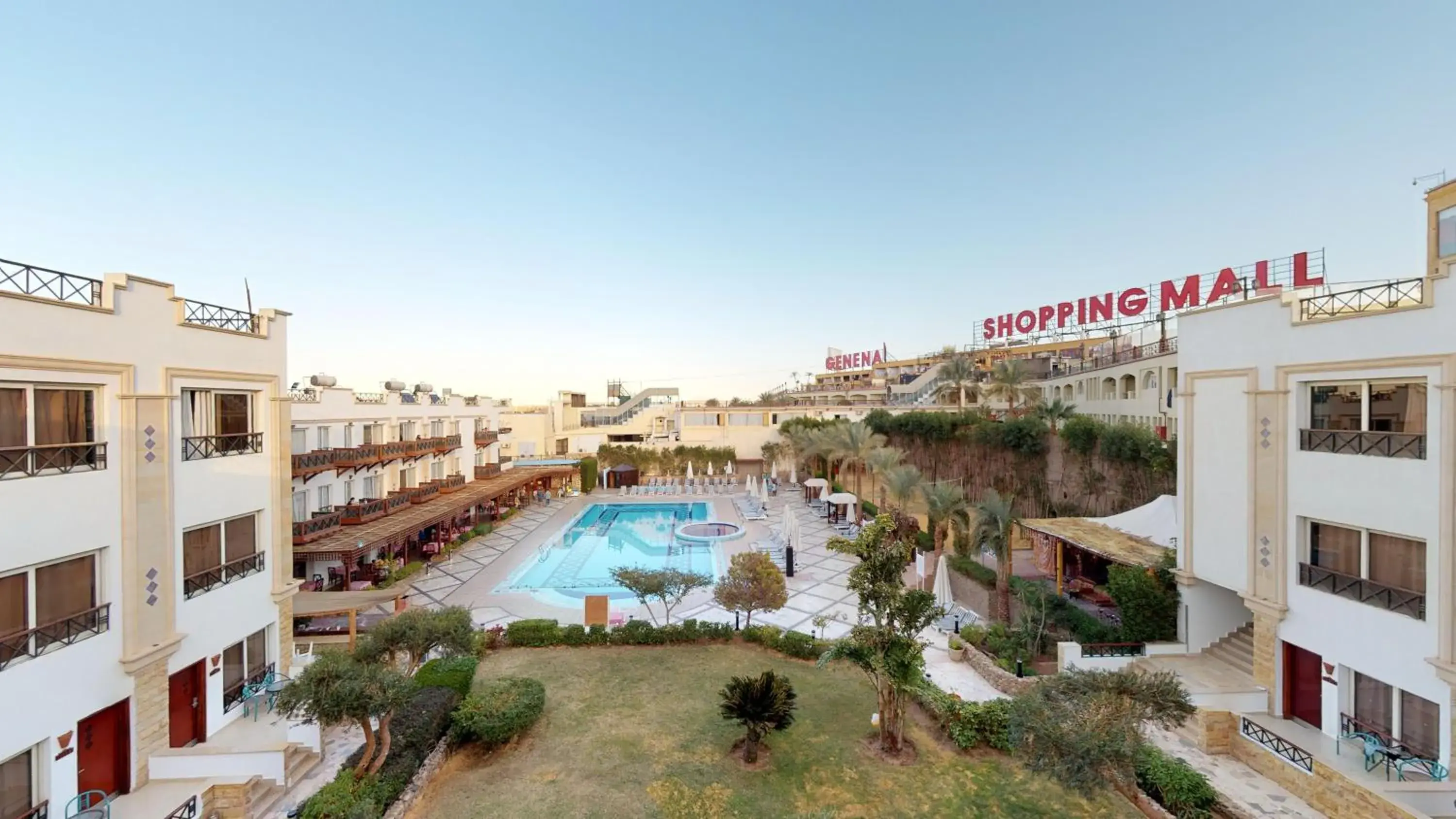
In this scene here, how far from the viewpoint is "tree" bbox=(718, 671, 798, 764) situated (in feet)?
37.4

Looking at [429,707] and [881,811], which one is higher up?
[429,707]

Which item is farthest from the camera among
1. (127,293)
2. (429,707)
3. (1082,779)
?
(429,707)

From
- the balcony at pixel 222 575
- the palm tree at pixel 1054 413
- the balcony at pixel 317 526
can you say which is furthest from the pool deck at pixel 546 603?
the palm tree at pixel 1054 413

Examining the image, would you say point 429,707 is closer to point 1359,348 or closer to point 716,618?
point 716,618

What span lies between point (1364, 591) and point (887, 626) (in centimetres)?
854

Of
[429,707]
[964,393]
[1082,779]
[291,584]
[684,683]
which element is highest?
[964,393]

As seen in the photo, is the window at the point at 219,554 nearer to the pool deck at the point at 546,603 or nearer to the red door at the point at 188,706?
the red door at the point at 188,706

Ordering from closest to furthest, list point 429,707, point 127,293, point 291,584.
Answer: point 127,293, point 429,707, point 291,584

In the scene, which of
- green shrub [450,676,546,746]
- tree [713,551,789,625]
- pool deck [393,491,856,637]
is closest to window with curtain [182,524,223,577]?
green shrub [450,676,546,746]

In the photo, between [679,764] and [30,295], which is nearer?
[30,295]

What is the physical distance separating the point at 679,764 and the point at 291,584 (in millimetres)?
9441

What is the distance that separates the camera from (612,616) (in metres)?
19.6

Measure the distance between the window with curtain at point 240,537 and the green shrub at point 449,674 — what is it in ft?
14.6

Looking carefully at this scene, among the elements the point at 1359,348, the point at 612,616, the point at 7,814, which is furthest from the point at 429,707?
the point at 1359,348
